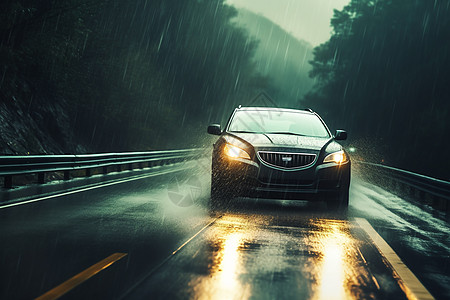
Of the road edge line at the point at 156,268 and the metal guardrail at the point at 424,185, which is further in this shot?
the metal guardrail at the point at 424,185

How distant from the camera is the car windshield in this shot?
36.8 feet

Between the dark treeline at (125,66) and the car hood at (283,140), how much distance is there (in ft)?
36.6

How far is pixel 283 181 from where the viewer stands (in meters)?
9.69

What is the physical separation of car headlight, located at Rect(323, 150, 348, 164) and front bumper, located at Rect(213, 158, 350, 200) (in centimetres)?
10

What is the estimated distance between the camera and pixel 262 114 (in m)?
11.9

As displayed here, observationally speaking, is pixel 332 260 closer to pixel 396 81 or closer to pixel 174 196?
pixel 174 196

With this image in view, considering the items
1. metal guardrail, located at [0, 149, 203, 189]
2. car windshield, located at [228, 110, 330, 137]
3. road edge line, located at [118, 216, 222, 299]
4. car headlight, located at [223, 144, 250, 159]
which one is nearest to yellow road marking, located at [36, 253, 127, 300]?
road edge line, located at [118, 216, 222, 299]

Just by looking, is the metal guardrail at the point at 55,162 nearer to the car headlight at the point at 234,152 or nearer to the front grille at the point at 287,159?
the car headlight at the point at 234,152

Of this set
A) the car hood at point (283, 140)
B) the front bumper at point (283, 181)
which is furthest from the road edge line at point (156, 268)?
the car hood at point (283, 140)

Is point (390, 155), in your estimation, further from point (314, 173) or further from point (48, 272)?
point (48, 272)

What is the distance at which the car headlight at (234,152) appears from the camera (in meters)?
9.98

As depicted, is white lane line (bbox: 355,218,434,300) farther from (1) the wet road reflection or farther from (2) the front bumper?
(2) the front bumper

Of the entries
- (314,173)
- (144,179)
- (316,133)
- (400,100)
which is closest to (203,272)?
(314,173)

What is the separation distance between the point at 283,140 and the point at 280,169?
0.73 metres
